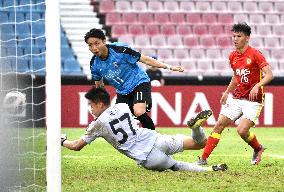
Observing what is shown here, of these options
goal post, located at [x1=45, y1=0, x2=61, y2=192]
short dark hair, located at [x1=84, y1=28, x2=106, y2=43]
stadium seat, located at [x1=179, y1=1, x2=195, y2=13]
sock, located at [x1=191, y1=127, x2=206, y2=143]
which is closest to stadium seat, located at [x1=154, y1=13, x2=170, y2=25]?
stadium seat, located at [x1=179, y1=1, x2=195, y2=13]

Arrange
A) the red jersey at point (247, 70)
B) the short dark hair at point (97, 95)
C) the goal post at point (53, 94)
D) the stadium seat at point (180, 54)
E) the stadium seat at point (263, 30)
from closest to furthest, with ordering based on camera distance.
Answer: the goal post at point (53, 94) → the short dark hair at point (97, 95) → the red jersey at point (247, 70) → the stadium seat at point (180, 54) → the stadium seat at point (263, 30)

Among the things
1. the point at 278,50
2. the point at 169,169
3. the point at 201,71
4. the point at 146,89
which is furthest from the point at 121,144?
the point at 278,50

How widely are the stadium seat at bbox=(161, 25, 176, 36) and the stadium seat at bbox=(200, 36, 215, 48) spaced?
Result: 83cm

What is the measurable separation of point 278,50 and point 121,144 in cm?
1669

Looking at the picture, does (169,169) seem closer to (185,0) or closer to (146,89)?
(146,89)

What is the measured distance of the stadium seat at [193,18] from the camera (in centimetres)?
2416

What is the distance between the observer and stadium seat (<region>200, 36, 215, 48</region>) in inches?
936

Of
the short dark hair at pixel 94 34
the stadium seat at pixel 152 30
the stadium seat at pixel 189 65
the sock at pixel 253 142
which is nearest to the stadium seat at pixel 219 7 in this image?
the stadium seat at pixel 152 30

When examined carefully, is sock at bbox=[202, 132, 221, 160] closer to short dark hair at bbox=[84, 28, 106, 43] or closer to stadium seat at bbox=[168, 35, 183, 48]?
short dark hair at bbox=[84, 28, 106, 43]

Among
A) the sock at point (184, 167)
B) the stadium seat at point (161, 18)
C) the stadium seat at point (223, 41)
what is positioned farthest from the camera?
the stadium seat at point (161, 18)

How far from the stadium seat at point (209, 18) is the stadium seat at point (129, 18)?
1.98 m

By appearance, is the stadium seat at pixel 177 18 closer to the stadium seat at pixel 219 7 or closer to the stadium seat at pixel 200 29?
the stadium seat at pixel 200 29

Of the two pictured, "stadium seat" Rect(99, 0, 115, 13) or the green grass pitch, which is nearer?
the green grass pitch

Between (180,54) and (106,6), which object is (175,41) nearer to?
(180,54)
